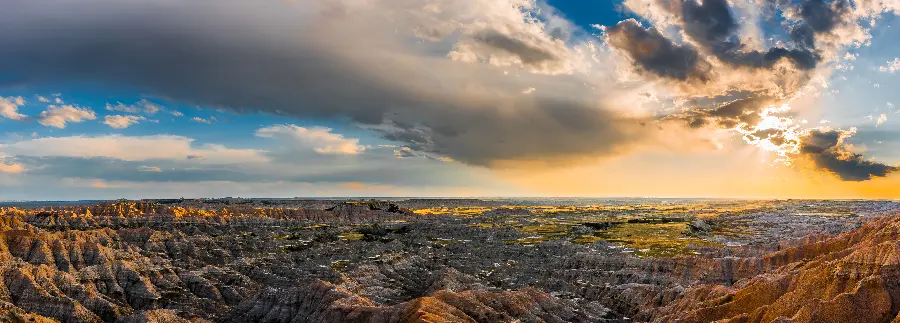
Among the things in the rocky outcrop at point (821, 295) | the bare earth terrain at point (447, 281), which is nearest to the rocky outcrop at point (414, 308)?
the bare earth terrain at point (447, 281)

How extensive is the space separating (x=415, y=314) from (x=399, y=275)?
37.5m

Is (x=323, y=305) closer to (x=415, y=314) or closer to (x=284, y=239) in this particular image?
(x=415, y=314)

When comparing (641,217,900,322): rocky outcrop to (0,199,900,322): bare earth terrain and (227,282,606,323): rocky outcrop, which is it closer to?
(0,199,900,322): bare earth terrain

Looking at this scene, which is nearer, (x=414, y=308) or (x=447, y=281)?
(x=414, y=308)

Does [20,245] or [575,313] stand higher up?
[20,245]

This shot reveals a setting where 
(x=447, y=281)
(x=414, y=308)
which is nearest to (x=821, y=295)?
(x=414, y=308)

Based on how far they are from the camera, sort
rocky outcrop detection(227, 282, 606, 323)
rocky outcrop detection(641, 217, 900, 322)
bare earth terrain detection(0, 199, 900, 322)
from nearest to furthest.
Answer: rocky outcrop detection(641, 217, 900, 322)
bare earth terrain detection(0, 199, 900, 322)
rocky outcrop detection(227, 282, 606, 323)

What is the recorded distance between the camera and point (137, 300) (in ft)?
225

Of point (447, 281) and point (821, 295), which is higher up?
point (821, 295)

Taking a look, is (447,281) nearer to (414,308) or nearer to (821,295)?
(414,308)

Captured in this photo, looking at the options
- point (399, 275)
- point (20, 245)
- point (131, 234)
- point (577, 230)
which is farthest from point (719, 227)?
point (20, 245)

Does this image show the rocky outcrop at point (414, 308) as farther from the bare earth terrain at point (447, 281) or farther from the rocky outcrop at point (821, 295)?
the rocky outcrop at point (821, 295)

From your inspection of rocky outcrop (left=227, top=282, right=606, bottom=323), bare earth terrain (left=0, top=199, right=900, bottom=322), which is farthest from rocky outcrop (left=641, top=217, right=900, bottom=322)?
rocky outcrop (left=227, top=282, right=606, bottom=323)

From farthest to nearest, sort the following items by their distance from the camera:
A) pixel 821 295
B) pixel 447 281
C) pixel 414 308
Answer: pixel 447 281, pixel 414 308, pixel 821 295
